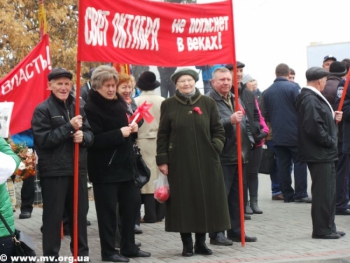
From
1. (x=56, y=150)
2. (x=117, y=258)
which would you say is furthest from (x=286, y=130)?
(x=56, y=150)

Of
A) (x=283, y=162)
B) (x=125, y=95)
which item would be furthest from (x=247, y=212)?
(x=125, y=95)

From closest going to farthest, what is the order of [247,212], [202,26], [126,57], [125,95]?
[126,57] → [202,26] → [125,95] → [247,212]

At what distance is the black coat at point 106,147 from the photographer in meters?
8.97

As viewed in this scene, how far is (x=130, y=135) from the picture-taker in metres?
9.27

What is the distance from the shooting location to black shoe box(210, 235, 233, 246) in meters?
9.94

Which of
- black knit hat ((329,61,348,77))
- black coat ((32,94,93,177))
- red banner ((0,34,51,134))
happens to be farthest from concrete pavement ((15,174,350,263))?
black knit hat ((329,61,348,77))

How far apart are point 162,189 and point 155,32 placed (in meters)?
1.65

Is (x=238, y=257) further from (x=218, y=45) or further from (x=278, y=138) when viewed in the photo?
(x=278, y=138)

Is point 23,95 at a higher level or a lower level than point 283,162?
higher

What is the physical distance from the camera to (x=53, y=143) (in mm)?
8281

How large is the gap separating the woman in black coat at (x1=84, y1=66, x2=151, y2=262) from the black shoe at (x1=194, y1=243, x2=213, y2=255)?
0.82m

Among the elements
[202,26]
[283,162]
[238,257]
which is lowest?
[238,257]

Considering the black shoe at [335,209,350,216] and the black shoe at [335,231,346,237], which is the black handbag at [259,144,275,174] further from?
the black shoe at [335,231,346,237]

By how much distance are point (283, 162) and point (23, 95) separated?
16.5 feet
